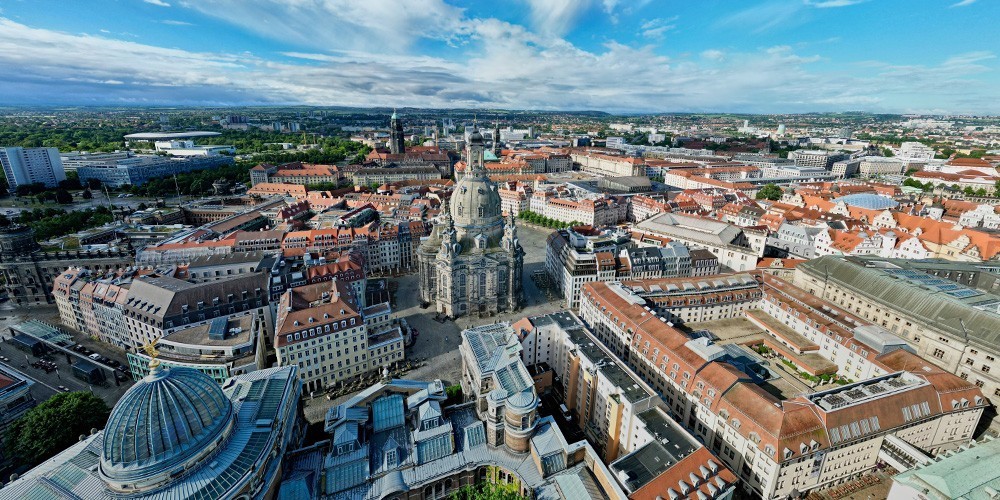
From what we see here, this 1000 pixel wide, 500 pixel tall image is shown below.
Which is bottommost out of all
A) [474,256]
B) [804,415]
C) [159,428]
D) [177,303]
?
[804,415]

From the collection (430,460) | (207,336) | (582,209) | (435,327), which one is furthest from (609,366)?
(582,209)

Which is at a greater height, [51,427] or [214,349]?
[214,349]

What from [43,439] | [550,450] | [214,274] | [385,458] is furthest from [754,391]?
[214,274]

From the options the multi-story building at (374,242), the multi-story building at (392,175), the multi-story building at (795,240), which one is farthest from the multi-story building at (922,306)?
the multi-story building at (392,175)

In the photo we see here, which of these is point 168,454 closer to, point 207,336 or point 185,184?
point 207,336

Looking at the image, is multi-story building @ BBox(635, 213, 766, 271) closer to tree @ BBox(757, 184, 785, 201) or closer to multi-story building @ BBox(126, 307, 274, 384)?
tree @ BBox(757, 184, 785, 201)

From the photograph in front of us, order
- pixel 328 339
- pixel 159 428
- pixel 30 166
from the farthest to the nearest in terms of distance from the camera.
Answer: pixel 30 166, pixel 328 339, pixel 159 428
